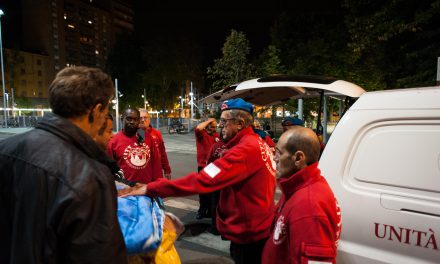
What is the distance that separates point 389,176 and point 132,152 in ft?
11.4

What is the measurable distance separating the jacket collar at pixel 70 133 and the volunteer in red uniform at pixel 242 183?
40.4 inches

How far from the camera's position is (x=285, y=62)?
2009 cm

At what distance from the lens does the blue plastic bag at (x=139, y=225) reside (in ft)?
4.56

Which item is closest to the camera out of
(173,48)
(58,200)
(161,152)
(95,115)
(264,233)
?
(58,200)

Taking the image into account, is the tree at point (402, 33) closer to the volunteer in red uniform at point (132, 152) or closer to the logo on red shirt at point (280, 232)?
the volunteer in red uniform at point (132, 152)

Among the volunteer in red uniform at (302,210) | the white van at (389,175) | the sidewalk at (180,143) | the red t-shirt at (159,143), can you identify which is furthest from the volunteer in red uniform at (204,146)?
the sidewalk at (180,143)

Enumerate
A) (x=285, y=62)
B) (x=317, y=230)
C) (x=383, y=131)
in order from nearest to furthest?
1. (x=317, y=230)
2. (x=383, y=131)
3. (x=285, y=62)

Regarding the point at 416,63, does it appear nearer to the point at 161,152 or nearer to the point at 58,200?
the point at 161,152

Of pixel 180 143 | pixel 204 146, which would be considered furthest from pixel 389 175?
pixel 180 143

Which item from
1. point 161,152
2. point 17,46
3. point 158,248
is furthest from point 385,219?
point 17,46

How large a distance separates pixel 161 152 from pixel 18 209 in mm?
4328

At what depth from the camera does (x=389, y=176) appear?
1.88 metres

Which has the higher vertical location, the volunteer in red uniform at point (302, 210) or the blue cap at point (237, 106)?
the blue cap at point (237, 106)

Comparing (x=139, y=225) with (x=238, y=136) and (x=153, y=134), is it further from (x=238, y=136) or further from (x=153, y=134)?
(x=153, y=134)
